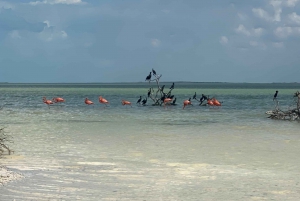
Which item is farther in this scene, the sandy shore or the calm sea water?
the sandy shore

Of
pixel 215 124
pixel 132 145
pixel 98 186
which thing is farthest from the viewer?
pixel 215 124

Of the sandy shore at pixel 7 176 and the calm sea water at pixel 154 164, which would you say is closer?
the calm sea water at pixel 154 164

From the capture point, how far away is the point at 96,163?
965cm

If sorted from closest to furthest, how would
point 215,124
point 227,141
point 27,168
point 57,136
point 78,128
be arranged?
point 27,168, point 227,141, point 57,136, point 78,128, point 215,124

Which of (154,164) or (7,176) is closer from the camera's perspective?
(7,176)

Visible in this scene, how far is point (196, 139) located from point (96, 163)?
5206mm

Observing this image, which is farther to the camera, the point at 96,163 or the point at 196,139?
the point at 196,139

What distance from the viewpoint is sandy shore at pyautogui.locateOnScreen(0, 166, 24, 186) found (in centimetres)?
746

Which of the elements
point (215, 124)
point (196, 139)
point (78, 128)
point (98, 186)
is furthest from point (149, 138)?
point (98, 186)

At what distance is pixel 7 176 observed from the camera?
25.4ft

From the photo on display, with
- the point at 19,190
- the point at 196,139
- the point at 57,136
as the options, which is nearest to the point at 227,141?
the point at 196,139

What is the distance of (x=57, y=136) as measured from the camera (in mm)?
14883

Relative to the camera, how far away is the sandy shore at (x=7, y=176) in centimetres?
746

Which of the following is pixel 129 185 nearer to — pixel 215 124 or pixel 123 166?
pixel 123 166
